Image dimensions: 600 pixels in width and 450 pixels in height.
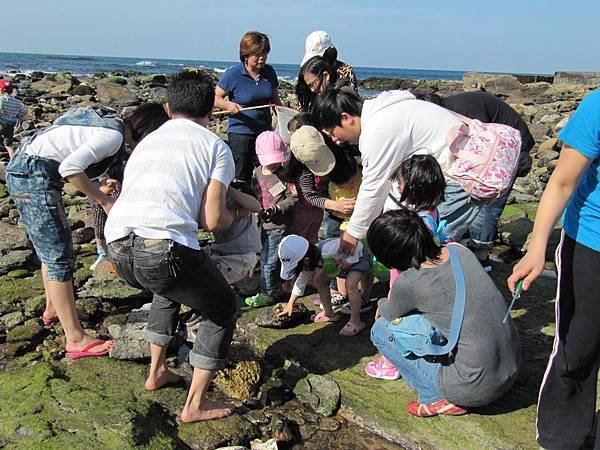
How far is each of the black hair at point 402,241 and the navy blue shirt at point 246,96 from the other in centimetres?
270

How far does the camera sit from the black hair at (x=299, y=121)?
384 cm

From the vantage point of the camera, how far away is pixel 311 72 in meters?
4.59

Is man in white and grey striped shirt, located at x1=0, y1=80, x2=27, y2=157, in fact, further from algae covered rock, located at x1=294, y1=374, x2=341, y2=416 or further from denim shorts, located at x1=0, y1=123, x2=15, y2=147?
algae covered rock, located at x1=294, y1=374, x2=341, y2=416

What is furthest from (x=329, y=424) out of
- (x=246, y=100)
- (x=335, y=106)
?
(x=246, y=100)

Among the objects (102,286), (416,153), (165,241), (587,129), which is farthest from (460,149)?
(102,286)

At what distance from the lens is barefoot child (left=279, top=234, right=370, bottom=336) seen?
3.63 meters

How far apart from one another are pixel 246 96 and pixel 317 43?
0.82 metres

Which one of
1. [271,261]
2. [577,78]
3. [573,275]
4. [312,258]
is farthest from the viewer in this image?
[577,78]

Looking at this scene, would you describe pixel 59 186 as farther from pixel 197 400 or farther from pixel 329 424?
pixel 329 424

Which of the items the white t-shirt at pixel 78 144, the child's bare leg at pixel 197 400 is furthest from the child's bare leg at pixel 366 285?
the white t-shirt at pixel 78 144

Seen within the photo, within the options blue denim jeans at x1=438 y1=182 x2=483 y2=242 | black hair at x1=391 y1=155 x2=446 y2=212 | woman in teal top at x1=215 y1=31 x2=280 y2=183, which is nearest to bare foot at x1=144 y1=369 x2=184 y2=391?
black hair at x1=391 y1=155 x2=446 y2=212

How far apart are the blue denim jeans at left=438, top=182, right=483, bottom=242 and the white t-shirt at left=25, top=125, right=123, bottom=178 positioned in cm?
203

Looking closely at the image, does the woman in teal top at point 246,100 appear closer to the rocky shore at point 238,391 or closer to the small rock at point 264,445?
the rocky shore at point 238,391

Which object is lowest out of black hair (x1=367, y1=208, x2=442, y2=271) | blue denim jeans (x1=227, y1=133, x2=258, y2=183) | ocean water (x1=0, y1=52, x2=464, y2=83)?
ocean water (x1=0, y1=52, x2=464, y2=83)
